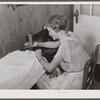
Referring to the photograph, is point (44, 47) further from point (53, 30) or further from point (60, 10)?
point (60, 10)

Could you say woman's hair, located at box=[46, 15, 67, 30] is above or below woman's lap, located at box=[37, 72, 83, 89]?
above

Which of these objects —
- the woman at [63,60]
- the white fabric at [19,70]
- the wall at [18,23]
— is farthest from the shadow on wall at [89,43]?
the white fabric at [19,70]

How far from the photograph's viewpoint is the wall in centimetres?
150

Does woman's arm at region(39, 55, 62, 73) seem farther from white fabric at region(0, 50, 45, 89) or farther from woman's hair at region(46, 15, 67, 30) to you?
woman's hair at region(46, 15, 67, 30)

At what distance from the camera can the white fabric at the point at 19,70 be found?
1026mm

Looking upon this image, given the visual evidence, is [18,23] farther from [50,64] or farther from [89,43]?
[89,43]

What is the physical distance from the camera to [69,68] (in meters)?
1.33

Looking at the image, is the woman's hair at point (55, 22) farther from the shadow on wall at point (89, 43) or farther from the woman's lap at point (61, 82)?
the shadow on wall at point (89, 43)

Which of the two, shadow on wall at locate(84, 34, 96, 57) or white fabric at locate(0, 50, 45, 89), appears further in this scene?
shadow on wall at locate(84, 34, 96, 57)

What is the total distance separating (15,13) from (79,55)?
63 centimetres

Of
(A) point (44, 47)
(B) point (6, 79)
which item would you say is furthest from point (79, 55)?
(B) point (6, 79)

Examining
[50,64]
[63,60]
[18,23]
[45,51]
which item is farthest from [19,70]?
[18,23]

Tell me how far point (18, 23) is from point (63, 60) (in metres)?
0.55

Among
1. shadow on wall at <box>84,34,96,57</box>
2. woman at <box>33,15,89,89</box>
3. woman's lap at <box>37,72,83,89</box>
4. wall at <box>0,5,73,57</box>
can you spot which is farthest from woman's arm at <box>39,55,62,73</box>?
shadow on wall at <box>84,34,96,57</box>
